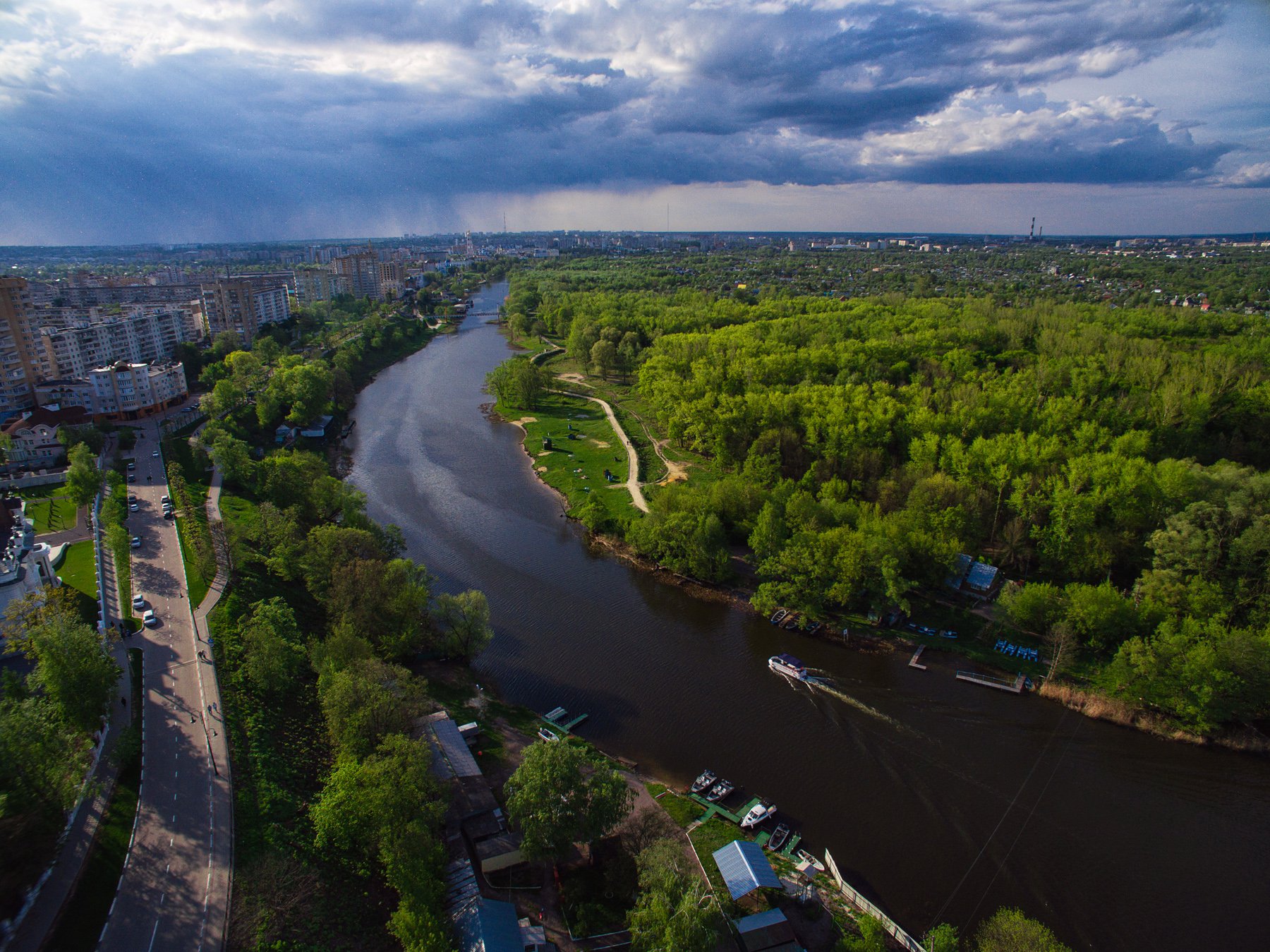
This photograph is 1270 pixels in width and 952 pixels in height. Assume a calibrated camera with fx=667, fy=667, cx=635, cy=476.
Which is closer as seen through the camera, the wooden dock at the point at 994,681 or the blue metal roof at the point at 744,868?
the blue metal roof at the point at 744,868

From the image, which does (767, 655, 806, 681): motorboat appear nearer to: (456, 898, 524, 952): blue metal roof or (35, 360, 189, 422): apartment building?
(456, 898, 524, 952): blue metal roof

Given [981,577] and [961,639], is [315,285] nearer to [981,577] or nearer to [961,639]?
[981,577]

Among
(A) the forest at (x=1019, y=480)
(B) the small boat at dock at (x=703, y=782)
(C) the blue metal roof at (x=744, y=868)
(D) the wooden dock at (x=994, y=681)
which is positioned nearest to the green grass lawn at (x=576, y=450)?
(A) the forest at (x=1019, y=480)

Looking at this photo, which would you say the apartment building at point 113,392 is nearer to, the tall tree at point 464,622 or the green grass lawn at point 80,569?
the green grass lawn at point 80,569

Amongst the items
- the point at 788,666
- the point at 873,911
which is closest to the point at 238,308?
the point at 788,666

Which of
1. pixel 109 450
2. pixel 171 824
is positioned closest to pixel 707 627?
pixel 171 824

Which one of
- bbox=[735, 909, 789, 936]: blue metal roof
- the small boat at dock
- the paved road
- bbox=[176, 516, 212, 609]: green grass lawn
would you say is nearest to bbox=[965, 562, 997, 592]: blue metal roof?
the small boat at dock

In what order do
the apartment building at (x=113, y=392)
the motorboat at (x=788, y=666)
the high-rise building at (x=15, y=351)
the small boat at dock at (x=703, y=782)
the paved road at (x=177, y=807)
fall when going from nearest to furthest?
the paved road at (x=177, y=807)
the small boat at dock at (x=703, y=782)
the motorboat at (x=788, y=666)
the apartment building at (x=113, y=392)
the high-rise building at (x=15, y=351)
